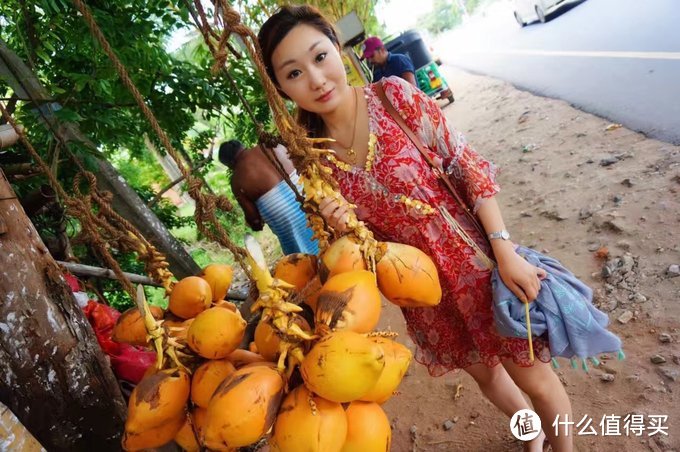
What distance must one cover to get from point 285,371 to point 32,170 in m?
2.49

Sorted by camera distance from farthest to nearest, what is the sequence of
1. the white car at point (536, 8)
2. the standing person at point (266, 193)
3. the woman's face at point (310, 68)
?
the white car at point (536, 8) < the standing person at point (266, 193) < the woman's face at point (310, 68)

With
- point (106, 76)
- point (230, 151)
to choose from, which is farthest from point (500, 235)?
point (106, 76)

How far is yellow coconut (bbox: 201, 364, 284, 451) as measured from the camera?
0.84m

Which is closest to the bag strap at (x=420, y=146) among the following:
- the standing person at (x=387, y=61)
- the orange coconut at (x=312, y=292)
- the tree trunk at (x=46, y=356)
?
the orange coconut at (x=312, y=292)

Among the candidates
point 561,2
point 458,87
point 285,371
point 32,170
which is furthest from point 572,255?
point 561,2

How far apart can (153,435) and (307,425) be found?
1.47ft

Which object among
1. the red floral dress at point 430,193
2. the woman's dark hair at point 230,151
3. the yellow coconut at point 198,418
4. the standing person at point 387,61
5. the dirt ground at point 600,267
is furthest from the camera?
→ the standing person at point 387,61

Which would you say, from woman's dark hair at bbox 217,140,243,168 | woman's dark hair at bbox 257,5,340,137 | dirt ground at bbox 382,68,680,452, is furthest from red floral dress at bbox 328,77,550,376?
woman's dark hair at bbox 217,140,243,168

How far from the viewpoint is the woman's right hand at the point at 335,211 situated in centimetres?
117

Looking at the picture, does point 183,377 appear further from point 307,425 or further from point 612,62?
point 612,62

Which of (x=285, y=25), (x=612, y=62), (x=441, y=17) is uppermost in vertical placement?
(x=285, y=25)

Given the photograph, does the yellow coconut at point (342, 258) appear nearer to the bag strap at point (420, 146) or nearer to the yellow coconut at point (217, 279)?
the yellow coconut at point (217, 279)

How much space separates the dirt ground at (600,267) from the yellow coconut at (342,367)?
1756mm

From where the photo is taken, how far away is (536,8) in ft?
37.8
